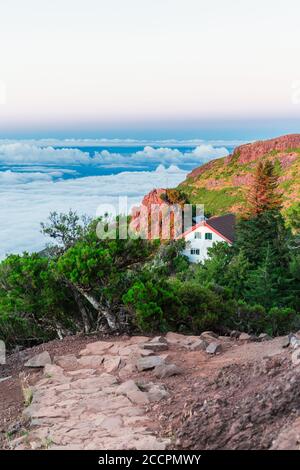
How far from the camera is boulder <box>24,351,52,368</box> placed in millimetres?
8103

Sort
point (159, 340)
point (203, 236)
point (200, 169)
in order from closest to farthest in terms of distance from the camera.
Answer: point (159, 340) < point (203, 236) < point (200, 169)

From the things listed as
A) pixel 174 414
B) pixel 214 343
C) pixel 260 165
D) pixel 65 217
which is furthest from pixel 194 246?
pixel 174 414

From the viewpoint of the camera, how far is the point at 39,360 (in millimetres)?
8203

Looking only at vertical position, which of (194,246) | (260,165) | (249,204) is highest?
(260,165)

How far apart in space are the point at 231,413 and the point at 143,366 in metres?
2.47

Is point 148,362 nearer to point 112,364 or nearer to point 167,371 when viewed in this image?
point 167,371

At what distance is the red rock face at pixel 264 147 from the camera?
8319cm

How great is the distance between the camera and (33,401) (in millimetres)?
6500

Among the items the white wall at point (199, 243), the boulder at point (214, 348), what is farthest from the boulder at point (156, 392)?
the white wall at point (199, 243)

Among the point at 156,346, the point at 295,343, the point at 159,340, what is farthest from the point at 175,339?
the point at 295,343

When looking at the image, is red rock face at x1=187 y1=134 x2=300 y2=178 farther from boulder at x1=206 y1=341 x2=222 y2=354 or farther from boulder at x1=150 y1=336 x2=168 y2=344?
boulder at x1=206 y1=341 x2=222 y2=354

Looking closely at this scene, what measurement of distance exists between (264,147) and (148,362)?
264ft

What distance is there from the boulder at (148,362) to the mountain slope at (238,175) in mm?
57858
